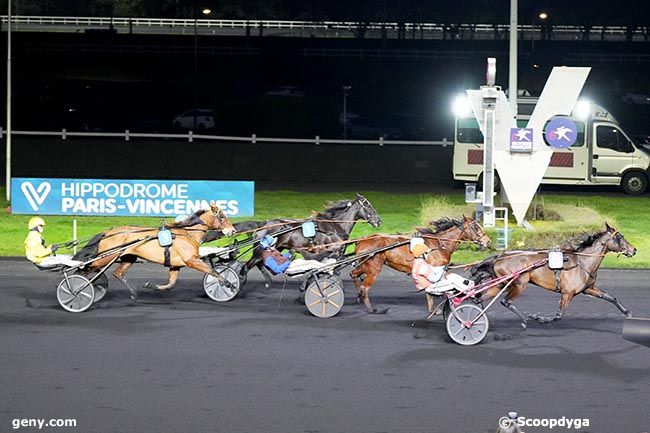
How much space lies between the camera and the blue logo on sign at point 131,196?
70.8ft

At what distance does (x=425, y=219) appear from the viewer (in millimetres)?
21406

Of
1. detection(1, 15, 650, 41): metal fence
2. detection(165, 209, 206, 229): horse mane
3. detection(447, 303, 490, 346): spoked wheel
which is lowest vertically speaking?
detection(447, 303, 490, 346): spoked wheel

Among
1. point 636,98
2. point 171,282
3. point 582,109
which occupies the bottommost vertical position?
point 171,282

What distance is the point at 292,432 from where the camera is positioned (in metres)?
10.2

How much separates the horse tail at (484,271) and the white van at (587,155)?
1623cm

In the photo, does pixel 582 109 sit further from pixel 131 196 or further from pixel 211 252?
pixel 211 252

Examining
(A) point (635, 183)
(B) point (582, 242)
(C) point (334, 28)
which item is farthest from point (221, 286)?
(C) point (334, 28)

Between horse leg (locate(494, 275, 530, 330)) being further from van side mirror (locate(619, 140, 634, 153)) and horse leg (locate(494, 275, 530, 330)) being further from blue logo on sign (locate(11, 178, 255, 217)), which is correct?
van side mirror (locate(619, 140, 634, 153))

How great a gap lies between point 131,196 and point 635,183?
1471 centimetres

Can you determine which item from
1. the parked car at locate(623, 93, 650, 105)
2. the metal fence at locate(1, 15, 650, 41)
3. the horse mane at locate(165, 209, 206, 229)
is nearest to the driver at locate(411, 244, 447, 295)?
the horse mane at locate(165, 209, 206, 229)

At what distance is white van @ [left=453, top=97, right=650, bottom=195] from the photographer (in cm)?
3055

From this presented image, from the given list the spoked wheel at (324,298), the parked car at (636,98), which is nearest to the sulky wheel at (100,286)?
the spoked wheel at (324,298)

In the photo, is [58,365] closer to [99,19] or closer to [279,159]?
[279,159]

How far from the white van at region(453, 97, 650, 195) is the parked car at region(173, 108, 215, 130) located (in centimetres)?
2155
